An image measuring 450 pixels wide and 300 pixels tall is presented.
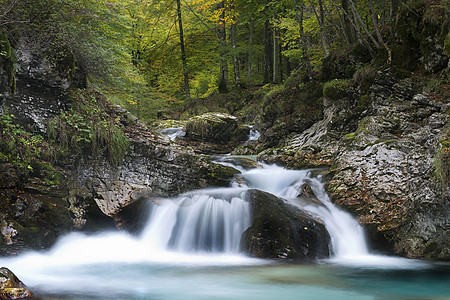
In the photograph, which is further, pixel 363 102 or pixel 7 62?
pixel 363 102

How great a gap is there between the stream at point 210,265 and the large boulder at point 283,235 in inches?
9.0

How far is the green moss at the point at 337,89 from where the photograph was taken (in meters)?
10.8

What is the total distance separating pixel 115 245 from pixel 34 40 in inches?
185

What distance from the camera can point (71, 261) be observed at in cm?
581

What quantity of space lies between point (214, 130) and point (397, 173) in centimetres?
835

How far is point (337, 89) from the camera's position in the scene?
10.9 metres

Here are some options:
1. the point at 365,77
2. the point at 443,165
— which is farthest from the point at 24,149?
the point at 365,77

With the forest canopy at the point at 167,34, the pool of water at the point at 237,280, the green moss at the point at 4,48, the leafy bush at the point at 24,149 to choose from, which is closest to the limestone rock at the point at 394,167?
the pool of water at the point at 237,280

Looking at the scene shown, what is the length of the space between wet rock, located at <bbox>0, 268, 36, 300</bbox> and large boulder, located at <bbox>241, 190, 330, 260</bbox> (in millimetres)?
3748

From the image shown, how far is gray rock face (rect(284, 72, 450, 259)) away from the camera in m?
5.83

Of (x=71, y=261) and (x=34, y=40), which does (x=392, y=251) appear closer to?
(x=71, y=261)

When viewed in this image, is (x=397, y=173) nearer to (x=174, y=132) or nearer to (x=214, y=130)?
(x=214, y=130)

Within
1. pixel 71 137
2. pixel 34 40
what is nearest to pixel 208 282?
pixel 71 137

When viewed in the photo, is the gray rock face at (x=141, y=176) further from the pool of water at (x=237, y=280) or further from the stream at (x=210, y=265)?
the pool of water at (x=237, y=280)
